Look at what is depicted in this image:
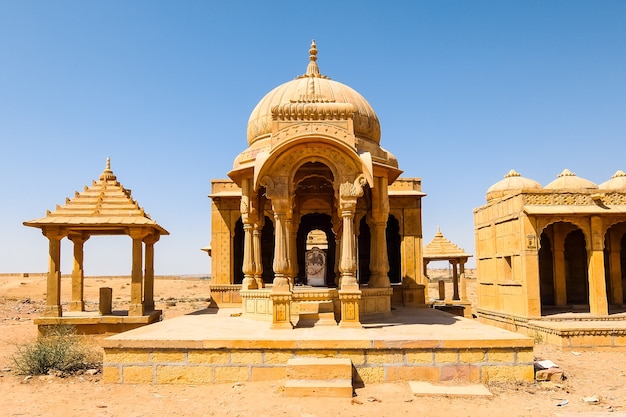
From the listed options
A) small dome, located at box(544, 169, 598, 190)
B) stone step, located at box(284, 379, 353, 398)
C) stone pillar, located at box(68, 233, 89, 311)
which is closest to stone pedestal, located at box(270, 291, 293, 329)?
stone step, located at box(284, 379, 353, 398)

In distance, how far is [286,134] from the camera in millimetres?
11047

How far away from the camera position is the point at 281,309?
1065 cm

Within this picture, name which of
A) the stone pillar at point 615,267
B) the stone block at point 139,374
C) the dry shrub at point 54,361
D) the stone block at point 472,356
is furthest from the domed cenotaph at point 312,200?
the stone pillar at point 615,267

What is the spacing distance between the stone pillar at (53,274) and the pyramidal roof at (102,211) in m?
0.31

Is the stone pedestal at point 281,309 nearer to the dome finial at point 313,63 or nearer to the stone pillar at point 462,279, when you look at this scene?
the dome finial at point 313,63

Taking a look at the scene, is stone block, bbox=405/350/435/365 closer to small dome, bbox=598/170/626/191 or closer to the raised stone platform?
the raised stone platform

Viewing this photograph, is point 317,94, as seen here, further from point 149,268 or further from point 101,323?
point 101,323

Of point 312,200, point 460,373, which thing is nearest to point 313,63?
point 312,200

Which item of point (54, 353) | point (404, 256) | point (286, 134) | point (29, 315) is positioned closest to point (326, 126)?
point (286, 134)

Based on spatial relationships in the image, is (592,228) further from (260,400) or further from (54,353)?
(54,353)

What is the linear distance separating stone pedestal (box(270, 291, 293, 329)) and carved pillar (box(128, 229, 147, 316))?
5.01 metres

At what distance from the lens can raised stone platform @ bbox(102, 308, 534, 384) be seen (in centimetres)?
909

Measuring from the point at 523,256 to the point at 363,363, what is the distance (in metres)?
9.30

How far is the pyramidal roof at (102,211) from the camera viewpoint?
1371 cm
